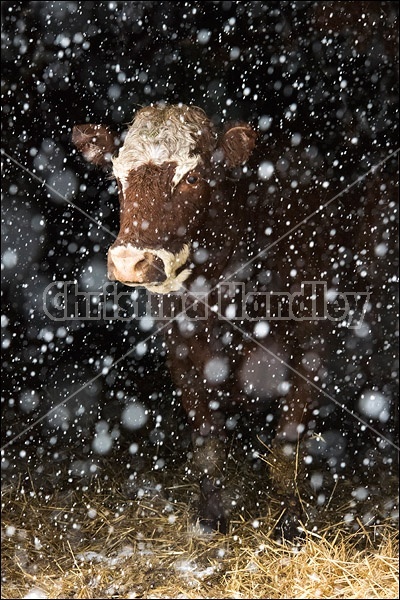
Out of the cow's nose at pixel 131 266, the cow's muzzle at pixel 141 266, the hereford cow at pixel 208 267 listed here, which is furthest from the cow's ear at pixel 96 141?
the cow's nose at pixel 131 266

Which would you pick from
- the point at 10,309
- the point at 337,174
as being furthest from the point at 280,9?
the point at 10,309

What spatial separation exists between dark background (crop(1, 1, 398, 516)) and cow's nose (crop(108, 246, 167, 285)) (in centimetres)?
98

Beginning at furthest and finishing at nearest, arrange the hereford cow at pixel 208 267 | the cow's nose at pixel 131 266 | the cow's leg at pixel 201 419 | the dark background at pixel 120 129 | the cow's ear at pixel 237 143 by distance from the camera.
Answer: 1. the dark background at pixel 120 129
2. the cow's leg at pixel 201 419
3. the cow's ear at pixel 237 143
4. the hereford cow at pixel 208 267
5. the cow's nose at pixel 131 266

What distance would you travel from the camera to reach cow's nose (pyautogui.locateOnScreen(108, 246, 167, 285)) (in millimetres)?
2938

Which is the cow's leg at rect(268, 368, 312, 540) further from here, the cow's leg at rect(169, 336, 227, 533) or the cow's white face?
the cow's white face

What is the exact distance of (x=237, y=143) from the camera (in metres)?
3.50

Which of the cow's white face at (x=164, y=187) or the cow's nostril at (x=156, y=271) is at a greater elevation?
the cow's white face at (x=164, y=187)

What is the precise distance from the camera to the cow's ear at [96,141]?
379cm

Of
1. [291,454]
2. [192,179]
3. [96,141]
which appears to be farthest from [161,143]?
[291,454]

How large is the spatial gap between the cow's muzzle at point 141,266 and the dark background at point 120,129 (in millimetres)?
861

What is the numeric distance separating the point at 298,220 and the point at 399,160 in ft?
1.92

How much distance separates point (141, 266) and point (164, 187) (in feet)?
1.60

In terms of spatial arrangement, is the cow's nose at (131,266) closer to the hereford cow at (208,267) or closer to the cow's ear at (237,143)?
the hereford cow at (208,267)

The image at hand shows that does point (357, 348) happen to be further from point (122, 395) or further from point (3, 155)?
point (3, 155)
